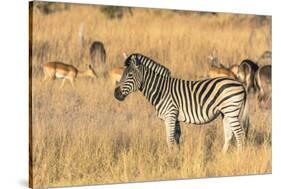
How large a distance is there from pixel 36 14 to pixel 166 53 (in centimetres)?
192

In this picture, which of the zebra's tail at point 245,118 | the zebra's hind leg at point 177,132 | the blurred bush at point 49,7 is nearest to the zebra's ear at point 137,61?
the zebra's hind leg at point 177,132

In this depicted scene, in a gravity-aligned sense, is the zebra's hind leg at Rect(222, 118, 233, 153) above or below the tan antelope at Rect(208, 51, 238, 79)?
below

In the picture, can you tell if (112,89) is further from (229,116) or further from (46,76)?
(229,116)

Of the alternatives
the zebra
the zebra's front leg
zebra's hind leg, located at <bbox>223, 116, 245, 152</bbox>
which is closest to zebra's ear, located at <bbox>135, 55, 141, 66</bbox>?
the zebra

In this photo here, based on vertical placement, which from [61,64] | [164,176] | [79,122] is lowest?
[164,176]

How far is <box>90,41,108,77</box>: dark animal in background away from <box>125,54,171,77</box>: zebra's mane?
0.33 meters

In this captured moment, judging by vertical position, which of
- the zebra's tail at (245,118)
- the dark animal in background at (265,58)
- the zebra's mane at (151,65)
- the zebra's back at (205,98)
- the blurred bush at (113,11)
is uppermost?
the blurred bush at (113,11)

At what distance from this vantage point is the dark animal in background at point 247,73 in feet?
38.0

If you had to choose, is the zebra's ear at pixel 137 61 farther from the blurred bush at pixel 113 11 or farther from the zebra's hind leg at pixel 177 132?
the zebra's hind leg at pixel 177 132

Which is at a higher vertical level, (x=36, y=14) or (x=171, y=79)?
(x=36, y=14)

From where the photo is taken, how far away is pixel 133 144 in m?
10.8

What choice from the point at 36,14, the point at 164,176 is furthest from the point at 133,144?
the point at 36,14

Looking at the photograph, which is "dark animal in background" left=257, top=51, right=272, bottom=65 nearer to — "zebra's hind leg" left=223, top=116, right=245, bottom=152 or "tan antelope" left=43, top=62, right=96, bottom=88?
"zebra's hind leg" left=223, top=116, right=245, bottom=152

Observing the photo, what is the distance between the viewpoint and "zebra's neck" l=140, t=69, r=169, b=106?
10984 millimetres
